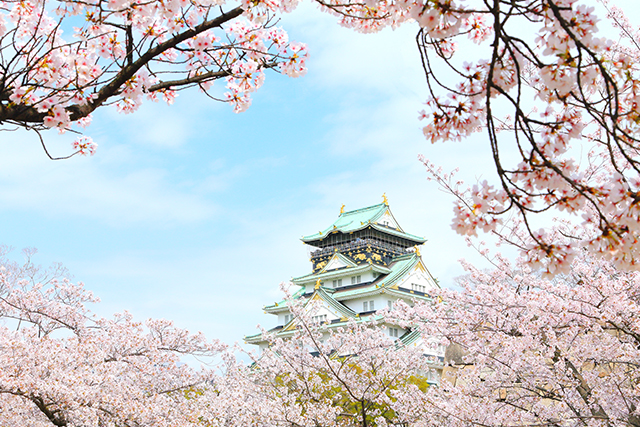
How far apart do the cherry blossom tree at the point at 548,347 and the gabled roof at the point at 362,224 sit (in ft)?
77.7

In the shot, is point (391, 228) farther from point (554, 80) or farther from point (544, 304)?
point (554, 80)

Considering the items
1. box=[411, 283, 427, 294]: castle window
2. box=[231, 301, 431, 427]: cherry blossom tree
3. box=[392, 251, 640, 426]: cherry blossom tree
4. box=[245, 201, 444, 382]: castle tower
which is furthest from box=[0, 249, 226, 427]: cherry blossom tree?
box=[411, 283, 427, 294]: castle window

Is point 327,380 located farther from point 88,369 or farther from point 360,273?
point 360,273

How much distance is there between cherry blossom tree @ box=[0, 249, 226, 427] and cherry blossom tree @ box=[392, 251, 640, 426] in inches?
202

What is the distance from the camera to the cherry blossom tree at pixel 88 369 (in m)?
7.75

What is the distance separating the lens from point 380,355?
11.6 metres

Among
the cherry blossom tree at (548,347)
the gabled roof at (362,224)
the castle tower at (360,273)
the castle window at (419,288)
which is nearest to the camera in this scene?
the cherry blossom tree at (548,347)

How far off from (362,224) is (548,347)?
2506cm

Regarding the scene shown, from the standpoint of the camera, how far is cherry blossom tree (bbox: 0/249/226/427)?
305 inches

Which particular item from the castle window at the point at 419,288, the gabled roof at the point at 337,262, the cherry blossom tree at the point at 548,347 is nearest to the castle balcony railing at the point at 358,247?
the gabled roof at the point at 337,262

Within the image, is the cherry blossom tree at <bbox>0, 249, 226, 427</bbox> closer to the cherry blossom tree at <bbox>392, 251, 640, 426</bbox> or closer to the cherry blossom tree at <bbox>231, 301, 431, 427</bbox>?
the cherry blossom tree at <bbox>231, 301, 431, 427</bbox>

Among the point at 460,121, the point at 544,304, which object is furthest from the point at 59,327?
the point at 460,121

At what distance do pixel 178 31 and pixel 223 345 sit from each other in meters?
9.64

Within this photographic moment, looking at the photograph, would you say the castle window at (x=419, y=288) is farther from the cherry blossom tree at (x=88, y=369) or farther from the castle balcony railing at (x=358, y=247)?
the cherry blossom tree at (x=88, y=369)
